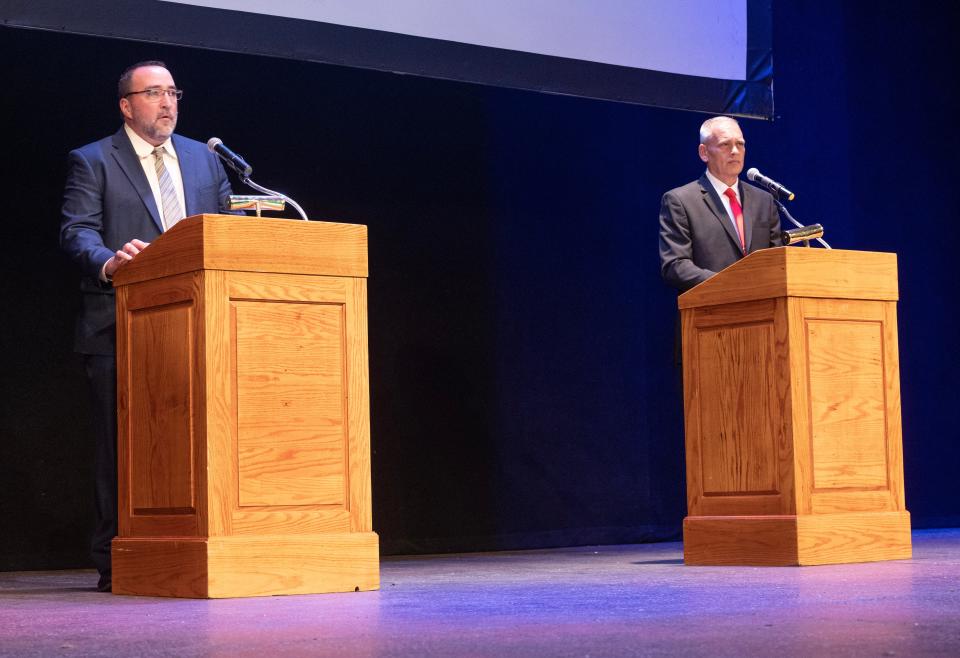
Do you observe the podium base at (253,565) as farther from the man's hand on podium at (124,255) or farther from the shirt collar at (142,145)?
the shirt collar at (142,145)

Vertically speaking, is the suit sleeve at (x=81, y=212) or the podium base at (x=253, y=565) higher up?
the suit sleeve at (x=81, y=212)

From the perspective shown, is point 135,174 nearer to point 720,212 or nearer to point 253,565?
point 253,565

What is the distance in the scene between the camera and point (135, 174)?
386cm

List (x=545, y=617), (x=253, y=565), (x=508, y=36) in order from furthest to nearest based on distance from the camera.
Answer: (x=508, y=36) → (x=253, y=565) → (x=545, y=617)

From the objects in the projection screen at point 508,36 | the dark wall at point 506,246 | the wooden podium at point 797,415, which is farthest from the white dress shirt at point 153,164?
the wooden podium at point 797,415

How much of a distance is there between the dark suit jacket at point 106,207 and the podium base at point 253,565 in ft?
2.21

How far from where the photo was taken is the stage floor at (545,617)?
210cm

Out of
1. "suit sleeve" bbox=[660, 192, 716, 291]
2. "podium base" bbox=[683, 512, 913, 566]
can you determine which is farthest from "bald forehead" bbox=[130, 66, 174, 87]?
"podium base" bbox=[683, 512, 913, 566]

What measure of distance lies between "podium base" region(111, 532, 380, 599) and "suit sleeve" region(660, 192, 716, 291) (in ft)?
5.46

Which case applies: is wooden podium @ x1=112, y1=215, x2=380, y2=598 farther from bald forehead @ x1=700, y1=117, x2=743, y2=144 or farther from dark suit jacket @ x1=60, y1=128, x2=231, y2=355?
bald forehead @ x1=700, y1=117, x2=743, y2=144

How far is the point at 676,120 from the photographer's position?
6.29m

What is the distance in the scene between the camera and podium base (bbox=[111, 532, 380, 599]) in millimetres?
3166

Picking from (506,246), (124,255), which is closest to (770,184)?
(506,246)

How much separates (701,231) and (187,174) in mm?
1752
